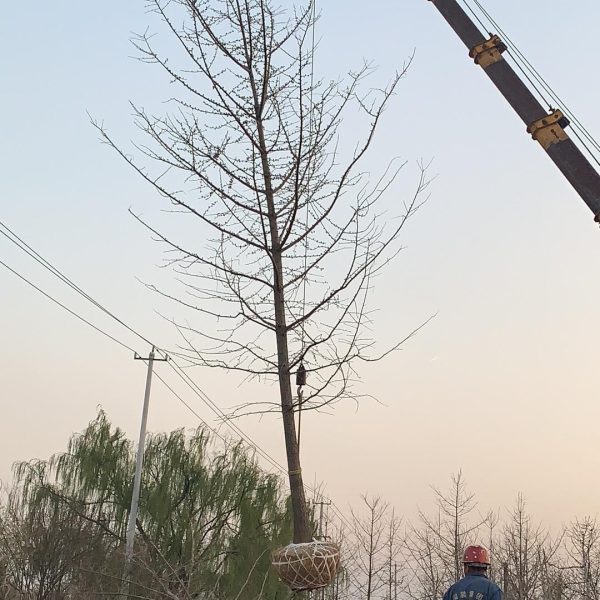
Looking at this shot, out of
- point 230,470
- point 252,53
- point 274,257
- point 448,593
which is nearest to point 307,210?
point 274,257

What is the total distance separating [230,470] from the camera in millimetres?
22250

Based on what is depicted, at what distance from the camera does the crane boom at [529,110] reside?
451 inches

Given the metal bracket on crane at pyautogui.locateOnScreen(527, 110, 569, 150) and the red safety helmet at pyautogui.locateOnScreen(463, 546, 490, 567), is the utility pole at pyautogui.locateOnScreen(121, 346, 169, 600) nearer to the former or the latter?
the metal bracket on crane at pyautogui.locateOnScreen(527, 110, 569, 150)

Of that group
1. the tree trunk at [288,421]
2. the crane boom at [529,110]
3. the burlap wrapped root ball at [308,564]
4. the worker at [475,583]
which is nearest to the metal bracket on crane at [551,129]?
the crane boom at [529,110]

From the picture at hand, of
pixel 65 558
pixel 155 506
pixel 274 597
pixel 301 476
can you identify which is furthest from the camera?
pixel 155 506

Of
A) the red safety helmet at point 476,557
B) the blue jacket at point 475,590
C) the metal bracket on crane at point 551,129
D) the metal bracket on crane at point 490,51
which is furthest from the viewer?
the metal bracket on crane at point 490,51

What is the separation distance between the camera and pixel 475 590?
5.09 metres

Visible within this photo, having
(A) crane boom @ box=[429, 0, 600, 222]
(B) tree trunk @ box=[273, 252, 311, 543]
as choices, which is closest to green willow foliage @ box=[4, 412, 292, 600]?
(A) crane boom @ box=[429, 0, 600, 222]

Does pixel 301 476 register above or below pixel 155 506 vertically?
below

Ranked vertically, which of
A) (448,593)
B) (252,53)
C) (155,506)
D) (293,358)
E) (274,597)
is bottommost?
(448,593)

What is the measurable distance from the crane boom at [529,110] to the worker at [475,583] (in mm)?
6849

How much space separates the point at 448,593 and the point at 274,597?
580 inches

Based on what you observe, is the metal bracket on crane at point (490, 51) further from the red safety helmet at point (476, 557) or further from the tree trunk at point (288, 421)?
the red safety helmet at point (476, 557)

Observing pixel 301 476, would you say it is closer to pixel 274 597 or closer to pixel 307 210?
pixel 307 210
